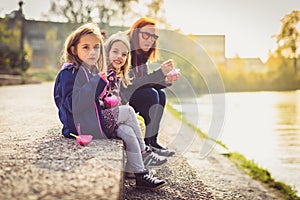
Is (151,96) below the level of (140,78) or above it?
below

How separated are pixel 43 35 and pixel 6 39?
14160 millimetres

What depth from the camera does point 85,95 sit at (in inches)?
A: 73.3

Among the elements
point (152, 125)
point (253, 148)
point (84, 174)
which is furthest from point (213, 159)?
point (84, 174)

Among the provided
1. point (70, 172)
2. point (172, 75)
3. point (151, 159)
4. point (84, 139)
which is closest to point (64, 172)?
point (70, 172)

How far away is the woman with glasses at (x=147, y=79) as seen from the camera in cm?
239

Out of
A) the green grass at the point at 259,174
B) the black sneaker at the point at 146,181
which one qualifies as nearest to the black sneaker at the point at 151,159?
the black sneaker at the point at 146,181

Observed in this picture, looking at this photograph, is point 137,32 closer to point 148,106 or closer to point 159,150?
point 148,106

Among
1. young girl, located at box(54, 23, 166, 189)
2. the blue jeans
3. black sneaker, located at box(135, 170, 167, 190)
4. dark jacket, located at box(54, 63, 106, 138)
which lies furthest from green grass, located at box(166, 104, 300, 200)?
dark jacket, located at box(54, 63, 106, 138)

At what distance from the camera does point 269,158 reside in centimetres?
442

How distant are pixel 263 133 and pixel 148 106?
382 cm

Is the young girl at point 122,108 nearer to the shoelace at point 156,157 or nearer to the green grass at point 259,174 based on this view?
the shoelace at point 156,157

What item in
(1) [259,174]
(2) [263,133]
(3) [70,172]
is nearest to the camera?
(3) [70,172]

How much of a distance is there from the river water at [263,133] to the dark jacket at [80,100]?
2.00 m

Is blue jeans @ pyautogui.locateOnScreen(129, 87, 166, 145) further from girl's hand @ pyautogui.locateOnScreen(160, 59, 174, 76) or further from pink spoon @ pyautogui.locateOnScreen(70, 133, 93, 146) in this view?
pink spoon @ pyautogui.locateOnScreen(70, 133, 93, 146)
